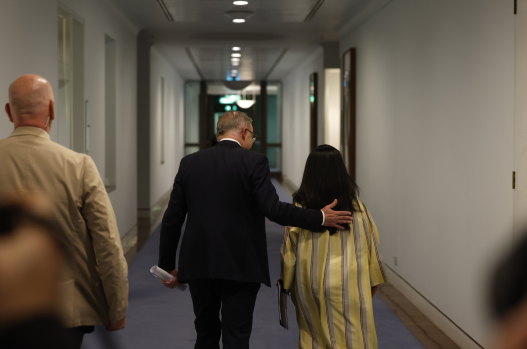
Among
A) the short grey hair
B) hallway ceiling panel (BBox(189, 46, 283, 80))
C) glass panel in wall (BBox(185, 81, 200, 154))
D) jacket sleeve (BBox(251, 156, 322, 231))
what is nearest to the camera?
jacket sleeve (BBox(251, 156, 322, 231))

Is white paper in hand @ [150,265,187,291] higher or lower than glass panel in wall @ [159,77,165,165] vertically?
lower

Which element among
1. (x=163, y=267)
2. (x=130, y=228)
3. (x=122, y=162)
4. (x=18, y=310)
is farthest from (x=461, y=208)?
(x=130, y=228)

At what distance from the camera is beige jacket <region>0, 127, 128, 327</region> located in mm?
2904

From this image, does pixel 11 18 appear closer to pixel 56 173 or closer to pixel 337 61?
pixel 56 173

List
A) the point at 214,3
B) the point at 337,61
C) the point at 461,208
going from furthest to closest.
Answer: the point at 337,61
the point at 214,3
the point at 461,208

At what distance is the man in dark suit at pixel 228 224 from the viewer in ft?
12.2

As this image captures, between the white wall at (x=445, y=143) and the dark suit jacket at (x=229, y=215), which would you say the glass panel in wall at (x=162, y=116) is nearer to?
the white wall at (x=445, y=143)

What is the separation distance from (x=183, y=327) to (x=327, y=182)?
261 cm

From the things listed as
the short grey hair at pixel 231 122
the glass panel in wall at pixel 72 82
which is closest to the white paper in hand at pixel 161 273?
the short grey hair at pixel 231 122

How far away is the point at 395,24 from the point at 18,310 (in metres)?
7.39

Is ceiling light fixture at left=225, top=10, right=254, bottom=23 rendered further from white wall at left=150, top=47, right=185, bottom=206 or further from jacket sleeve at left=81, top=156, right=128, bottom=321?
jacket sleeve at left=81, top=156, right=128, bottom=321

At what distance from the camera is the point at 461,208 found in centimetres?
545

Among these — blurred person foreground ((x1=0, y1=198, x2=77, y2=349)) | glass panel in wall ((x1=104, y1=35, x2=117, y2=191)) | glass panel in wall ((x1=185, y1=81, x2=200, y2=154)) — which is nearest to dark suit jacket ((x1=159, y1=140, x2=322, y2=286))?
blurred person foreground ((x1=0, y1=198, x2=77, y2=349))

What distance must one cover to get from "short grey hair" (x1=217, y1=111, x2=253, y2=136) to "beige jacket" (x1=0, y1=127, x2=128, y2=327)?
3.64 feet
